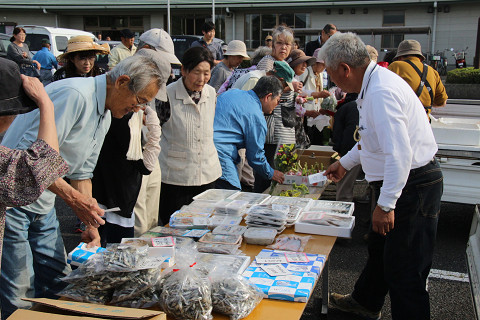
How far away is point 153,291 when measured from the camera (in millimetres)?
1866

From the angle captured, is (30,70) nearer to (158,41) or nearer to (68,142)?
(158,41)

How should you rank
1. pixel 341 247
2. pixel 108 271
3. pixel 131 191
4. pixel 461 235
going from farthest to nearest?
pixel 461 235
pixel 341 247
pixel 131 191
pixel 108 271

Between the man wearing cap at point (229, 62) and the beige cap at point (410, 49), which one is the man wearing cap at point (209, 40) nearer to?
the man wearing cap at point (229, 62)

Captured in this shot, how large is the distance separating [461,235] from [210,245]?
345 centimetres

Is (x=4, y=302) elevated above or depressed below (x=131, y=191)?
below

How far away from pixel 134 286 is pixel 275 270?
682 millimetres

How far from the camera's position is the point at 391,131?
7.59 feet

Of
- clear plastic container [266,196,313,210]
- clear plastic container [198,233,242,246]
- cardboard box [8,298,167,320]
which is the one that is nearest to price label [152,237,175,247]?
clear plastic container [198,233,242,246]

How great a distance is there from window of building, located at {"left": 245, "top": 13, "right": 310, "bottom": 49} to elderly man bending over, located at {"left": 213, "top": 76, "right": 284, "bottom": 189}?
2082 centimetres

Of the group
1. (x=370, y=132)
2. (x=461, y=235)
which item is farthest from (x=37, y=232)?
(x=461, y=235)

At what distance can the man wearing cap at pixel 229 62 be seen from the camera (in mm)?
6297

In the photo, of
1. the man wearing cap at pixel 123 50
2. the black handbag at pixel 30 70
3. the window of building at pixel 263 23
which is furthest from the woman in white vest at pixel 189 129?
the window of building at pixel 263 23

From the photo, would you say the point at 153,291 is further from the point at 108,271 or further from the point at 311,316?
the point at 311,316

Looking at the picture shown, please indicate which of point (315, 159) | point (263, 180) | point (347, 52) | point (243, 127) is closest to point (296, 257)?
point (347, 52)
